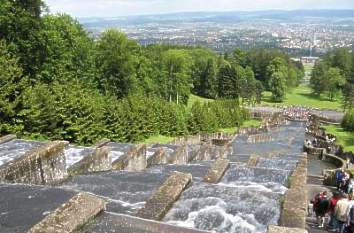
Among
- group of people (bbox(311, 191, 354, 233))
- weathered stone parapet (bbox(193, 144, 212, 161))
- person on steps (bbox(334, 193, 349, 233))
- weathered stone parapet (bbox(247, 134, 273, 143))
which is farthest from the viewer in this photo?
weathered stone parapet (bbox(247, 134, 273, 143))

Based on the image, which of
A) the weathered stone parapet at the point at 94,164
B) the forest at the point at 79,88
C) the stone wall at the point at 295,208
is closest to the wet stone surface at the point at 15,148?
the weathered stone parapet at the point at 94,164

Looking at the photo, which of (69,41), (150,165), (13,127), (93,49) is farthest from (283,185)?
(93,49)

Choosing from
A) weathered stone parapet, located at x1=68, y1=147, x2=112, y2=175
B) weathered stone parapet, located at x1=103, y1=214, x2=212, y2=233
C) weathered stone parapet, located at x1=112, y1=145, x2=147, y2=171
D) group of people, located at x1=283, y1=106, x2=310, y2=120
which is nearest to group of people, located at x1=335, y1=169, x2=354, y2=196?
weathered stone parapet, located at x1=112, y1=145, x2=147, y2=171

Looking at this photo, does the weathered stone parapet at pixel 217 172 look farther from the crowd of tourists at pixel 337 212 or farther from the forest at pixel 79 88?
the forest at pixel 79 88

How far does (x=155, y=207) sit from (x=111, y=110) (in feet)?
118

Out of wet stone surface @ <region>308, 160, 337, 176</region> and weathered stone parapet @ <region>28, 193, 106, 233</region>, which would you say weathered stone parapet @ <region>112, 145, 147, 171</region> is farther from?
wet stone surface @ <region>308, 160, 337, 176</region>

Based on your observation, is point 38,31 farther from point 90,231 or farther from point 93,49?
point 90,231

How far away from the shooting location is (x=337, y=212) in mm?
16750

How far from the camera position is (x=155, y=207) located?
11.8m

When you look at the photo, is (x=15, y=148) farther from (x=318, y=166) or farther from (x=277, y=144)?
(x=277, y=144)

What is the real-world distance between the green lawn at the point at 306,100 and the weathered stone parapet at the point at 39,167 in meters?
117

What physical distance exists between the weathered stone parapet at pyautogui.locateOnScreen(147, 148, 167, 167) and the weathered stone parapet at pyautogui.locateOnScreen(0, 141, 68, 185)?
765cm

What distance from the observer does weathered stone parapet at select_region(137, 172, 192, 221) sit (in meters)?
11.4

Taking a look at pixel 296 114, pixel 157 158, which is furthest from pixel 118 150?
pixel 296 114
